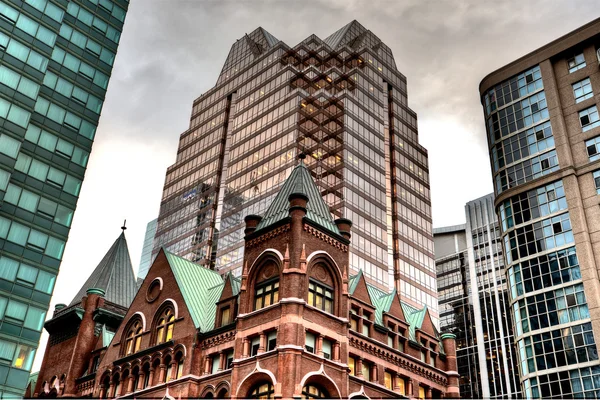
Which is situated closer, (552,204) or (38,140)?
(38,140)

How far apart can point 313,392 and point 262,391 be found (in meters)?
3.20

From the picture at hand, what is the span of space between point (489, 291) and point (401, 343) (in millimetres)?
104004

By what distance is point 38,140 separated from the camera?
57.1m

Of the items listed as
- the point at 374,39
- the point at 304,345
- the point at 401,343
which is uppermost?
the point at 374,39

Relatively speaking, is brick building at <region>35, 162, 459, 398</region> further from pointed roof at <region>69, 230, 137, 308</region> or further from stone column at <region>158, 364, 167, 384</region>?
pointed roof at <region>69, 230, 137, 308</region>

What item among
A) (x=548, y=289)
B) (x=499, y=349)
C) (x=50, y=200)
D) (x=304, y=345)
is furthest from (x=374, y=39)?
(x=304, y=345)

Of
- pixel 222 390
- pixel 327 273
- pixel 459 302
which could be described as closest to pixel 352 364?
pixel 327 273

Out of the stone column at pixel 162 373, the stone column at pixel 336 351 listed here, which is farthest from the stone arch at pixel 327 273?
the stone column at pixel 162 373

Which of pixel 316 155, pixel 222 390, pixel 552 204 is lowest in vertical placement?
pixel 222 390

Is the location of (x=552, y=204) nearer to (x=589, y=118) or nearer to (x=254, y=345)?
(x=589, y=118)

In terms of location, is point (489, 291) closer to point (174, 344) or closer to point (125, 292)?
point (125, 292)

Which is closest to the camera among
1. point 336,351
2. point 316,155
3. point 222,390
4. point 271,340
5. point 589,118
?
point 271,340

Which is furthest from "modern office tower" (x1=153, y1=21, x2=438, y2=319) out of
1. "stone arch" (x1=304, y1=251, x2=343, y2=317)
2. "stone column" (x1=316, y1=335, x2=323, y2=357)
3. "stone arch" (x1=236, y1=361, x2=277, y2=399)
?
"stone arch" (x1=236, y1=361, x2=277, y2=399)

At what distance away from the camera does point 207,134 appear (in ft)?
468
